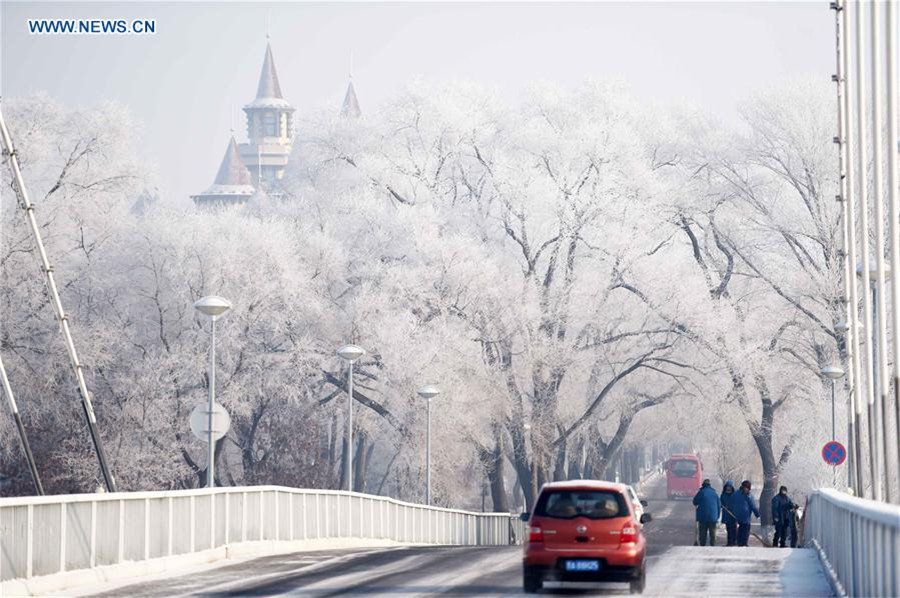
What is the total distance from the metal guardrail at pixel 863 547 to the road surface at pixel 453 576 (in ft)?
2.41

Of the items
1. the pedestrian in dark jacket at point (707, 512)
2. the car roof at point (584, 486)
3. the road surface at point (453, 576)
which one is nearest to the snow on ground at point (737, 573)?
the road surface at point (453, 576)

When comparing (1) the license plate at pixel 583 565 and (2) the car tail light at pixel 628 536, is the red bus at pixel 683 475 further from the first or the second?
(1) the license plate at pixel 583 565

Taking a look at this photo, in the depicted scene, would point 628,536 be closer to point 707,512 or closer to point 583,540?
point 583,540

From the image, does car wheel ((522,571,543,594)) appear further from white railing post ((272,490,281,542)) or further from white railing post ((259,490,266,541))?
white railing post ((272,490,281,542))

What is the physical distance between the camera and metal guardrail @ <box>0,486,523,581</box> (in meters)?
18.2

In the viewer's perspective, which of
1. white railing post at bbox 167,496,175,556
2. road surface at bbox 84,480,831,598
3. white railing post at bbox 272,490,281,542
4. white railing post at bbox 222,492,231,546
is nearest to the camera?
road surface at bbox 84,480,831,598

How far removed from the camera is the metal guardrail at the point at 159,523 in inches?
715

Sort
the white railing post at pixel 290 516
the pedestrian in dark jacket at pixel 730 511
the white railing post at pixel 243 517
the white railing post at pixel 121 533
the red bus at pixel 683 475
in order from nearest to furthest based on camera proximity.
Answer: the white railing post at pixel 121 533
the white railing post at pixel 243 517
the white railing post at pixel 290 516
the pedestrian in dark jacket at pixel 730 511
the red bus at pixel 683 475

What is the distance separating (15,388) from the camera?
177 ft

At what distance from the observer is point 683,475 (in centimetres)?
10244

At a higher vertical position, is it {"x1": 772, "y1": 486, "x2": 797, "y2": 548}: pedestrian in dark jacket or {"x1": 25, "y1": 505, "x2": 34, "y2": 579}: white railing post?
{"x1": 25, "y1": 505, "x2": 34, "y2": 579}: white railing post

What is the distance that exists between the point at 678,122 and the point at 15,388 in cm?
2779

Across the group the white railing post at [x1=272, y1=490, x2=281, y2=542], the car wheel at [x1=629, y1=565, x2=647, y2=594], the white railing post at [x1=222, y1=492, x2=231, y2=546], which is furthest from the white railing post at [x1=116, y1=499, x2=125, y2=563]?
the white railing post at [x1=272, y1=490, x2=281, y2=542]

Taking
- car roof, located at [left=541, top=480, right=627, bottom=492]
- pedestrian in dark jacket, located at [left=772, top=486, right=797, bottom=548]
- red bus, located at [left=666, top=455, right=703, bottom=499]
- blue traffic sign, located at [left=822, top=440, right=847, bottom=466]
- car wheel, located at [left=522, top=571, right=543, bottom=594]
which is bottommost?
red bus, located at [left=666, top=455, right=703, bottom=499]
